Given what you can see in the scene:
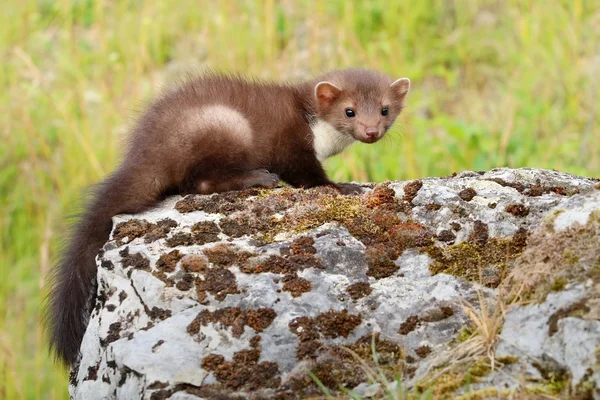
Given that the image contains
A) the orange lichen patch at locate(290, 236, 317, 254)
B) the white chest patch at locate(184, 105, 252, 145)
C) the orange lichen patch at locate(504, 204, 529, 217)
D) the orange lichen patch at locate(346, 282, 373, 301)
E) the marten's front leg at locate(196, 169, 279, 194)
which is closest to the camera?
the orange lichen patch at locate(346, 282, 373, 301)

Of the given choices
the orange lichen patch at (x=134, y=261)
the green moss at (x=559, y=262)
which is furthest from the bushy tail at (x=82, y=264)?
the green moss at (x=559, y=262)

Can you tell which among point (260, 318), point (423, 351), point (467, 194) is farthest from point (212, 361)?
point (467, 194)

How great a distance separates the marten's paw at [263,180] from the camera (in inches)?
171

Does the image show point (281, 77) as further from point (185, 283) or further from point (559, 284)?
point (559, 284)

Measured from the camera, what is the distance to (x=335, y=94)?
5395 millimetres

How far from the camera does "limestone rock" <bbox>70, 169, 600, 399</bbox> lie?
8.78 feet

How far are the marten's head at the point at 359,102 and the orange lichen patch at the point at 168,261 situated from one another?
7.20 ft

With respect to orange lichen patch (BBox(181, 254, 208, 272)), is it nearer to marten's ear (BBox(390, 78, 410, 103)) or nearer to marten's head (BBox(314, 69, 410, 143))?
marten's head (BBox(314, 69, 410, 143))

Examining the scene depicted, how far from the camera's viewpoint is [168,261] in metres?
3.30

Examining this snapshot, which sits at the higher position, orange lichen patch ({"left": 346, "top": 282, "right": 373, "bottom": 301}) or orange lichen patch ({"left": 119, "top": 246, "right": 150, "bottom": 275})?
orange lichen patch ({"left": 346, "top": 282, "right": 373, "bottom": 301})

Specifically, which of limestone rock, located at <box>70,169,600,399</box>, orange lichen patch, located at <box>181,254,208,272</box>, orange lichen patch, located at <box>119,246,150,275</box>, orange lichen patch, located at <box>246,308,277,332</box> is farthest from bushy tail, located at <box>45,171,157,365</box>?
orange lichen patch, located at <box>246,308,277,332</box>

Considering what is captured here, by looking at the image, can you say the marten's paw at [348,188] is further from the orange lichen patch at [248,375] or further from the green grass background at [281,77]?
the green grass background at [281,77]

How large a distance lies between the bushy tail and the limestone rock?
0.22 meters

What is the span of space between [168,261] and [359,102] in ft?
8.31
